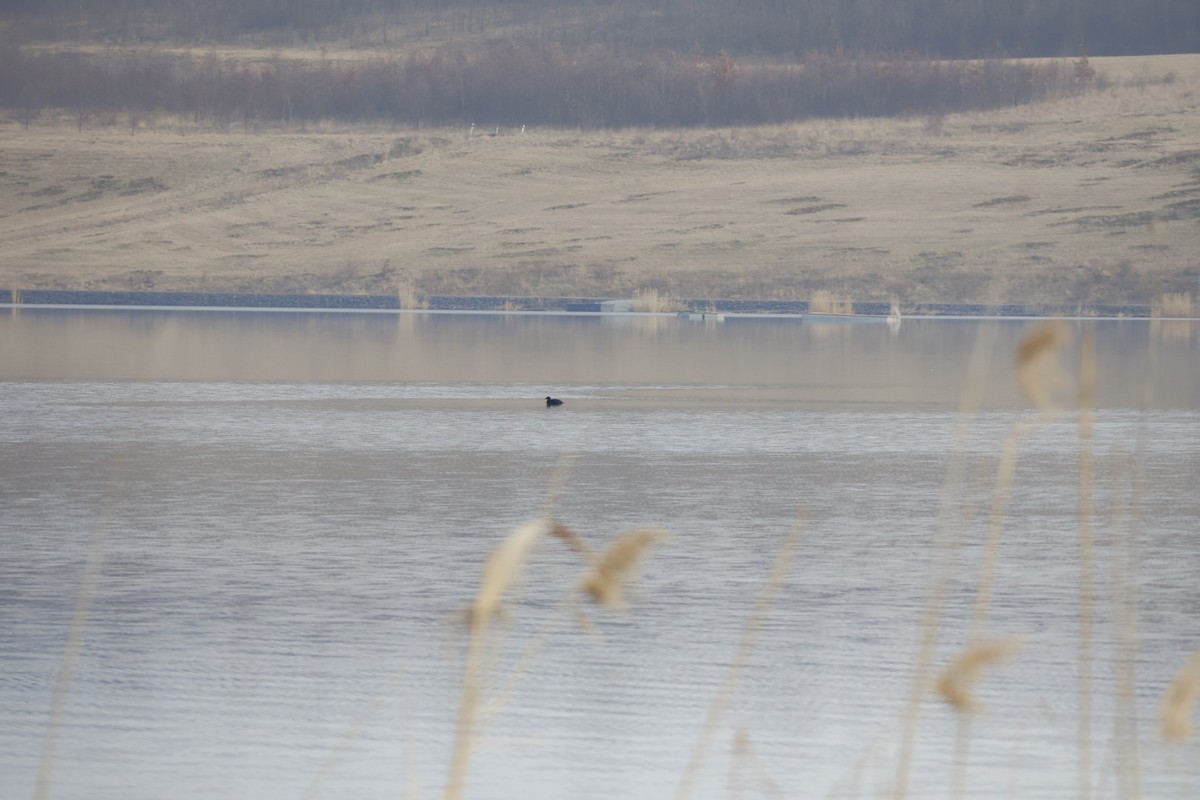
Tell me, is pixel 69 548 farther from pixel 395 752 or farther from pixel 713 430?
pixel 713 430

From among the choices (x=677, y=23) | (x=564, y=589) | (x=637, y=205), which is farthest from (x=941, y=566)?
(x=677, y=23)

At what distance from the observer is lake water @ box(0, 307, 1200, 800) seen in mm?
5914

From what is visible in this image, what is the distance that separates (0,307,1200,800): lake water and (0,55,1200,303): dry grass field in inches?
1287

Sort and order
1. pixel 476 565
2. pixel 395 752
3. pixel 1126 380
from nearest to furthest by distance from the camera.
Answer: pixel 395 752, pixel 476 565, pixel 1126 380

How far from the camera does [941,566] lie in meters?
9.16

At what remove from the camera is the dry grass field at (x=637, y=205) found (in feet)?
185

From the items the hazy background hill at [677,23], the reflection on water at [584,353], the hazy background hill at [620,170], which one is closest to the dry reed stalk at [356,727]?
the reflection on water at [584,353]

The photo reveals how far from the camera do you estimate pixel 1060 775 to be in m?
5.79

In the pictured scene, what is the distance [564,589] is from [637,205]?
60519 mm

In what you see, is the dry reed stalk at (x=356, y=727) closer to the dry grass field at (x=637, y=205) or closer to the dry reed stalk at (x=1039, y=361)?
the dry reed stalk at (x=1039, y=361)

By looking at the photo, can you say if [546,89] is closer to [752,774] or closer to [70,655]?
[752,774]

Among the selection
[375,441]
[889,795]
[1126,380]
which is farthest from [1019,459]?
[889,795]

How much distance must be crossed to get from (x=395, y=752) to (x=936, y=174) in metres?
64.9

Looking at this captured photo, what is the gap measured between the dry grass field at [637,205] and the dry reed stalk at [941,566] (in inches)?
1474
